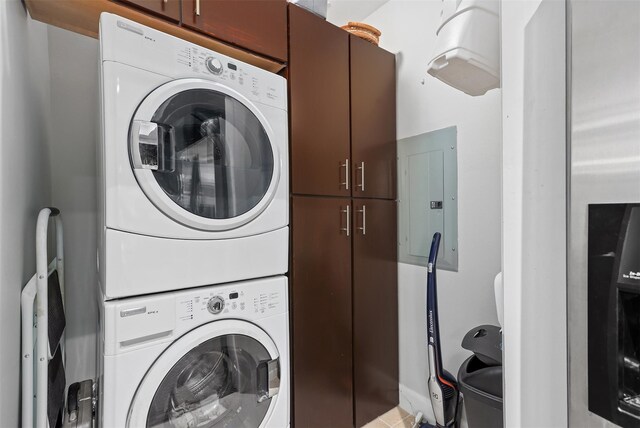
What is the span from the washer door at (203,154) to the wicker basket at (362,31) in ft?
3.59

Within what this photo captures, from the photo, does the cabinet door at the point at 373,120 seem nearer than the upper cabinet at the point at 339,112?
No

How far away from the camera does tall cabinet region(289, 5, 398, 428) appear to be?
1.56 metres

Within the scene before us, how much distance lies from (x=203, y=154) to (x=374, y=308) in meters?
1.40


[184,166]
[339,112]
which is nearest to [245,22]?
[339,112]

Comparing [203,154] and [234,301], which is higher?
[203,154]

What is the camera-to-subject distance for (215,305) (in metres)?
1.12

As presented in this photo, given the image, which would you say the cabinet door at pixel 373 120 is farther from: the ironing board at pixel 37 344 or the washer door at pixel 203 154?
the ironing board at pixel 37 344

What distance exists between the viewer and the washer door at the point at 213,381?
3.23 ft

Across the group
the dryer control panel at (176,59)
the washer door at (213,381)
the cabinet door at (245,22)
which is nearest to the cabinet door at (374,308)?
the washer door at (213,381)

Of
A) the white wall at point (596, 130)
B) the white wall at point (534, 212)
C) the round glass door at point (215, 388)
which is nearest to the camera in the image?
the white wall at point (596, 130)

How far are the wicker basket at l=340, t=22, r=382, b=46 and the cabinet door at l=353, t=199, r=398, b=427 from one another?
3.47 ft

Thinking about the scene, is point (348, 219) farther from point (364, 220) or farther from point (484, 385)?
point (484, 385)

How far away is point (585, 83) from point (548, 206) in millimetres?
273

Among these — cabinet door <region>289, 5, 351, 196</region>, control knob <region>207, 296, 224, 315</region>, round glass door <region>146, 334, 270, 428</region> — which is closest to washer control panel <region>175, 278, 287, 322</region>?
control knob <region>207, 296, 224, 315</region>
